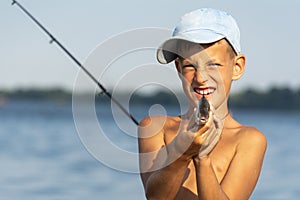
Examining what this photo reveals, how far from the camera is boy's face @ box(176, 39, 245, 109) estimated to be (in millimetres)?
2777

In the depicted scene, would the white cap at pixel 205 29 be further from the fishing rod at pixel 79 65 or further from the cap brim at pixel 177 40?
the fishing rod at pixel 79 65

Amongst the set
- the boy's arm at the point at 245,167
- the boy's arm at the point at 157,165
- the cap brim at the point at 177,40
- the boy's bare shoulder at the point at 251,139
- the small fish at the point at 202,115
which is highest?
the cap brim at the point at 177,40

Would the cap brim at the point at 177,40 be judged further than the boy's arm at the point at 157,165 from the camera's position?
Yes

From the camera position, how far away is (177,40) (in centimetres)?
288

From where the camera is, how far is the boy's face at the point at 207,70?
9.11 ft

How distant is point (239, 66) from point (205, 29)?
0.79ft

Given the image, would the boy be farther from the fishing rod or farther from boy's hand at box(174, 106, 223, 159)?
the fishing rod

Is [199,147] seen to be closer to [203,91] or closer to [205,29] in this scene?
[203,91]

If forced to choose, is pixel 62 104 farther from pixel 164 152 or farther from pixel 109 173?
pixel 164 152

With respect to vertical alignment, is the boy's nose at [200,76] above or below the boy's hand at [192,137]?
above

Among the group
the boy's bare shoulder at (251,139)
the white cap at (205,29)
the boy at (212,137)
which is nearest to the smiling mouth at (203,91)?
the boy at (212,137)

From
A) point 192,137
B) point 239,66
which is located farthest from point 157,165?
point 239,66

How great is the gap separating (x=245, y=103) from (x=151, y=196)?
53.4m

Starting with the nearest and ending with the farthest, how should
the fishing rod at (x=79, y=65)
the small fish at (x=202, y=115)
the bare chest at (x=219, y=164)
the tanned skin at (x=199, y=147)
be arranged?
the small fish at (x=202, y=115) → the tanned skin at (x=199, y=147) → the bare chest at (x=219, y=164) → the fishing rod at (x=79, y=65)
